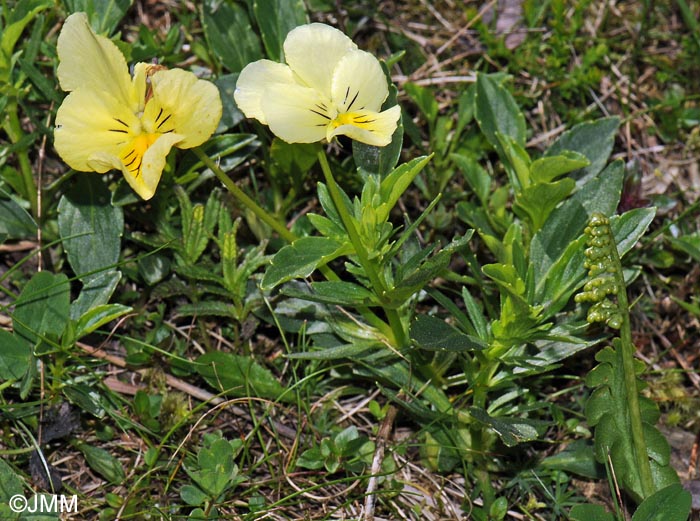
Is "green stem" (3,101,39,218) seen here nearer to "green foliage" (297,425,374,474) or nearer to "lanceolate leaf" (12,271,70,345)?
"lanceolate leaf" (12,271,70,345)

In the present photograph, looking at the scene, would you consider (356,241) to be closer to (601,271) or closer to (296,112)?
(296,112)

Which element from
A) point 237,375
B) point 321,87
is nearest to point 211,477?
point 237,375

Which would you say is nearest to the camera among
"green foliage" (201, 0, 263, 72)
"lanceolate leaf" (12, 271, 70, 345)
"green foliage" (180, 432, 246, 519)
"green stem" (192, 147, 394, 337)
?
"green stem" (192, 147, 394, 337)

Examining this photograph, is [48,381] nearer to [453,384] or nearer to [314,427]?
[314,427]

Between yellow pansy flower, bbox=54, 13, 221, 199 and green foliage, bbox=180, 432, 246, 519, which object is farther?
green foliage, bbox=180, 432, 246, 519

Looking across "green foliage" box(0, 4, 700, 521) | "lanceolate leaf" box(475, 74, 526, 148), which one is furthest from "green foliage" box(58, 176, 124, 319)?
"lanceolate leaf" box(475, 74, 526, 148)

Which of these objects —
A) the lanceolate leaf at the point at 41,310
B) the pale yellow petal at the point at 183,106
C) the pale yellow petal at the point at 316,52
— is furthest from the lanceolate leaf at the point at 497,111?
the lanceolate leaf at the point at 41,310

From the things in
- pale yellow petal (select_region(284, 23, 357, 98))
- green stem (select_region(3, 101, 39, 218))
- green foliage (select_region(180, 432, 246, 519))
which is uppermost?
pale yellow petal (select_region(284, 23, 357, 98))

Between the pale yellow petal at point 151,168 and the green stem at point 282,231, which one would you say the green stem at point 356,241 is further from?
the pale yellow petal at point 151,168
